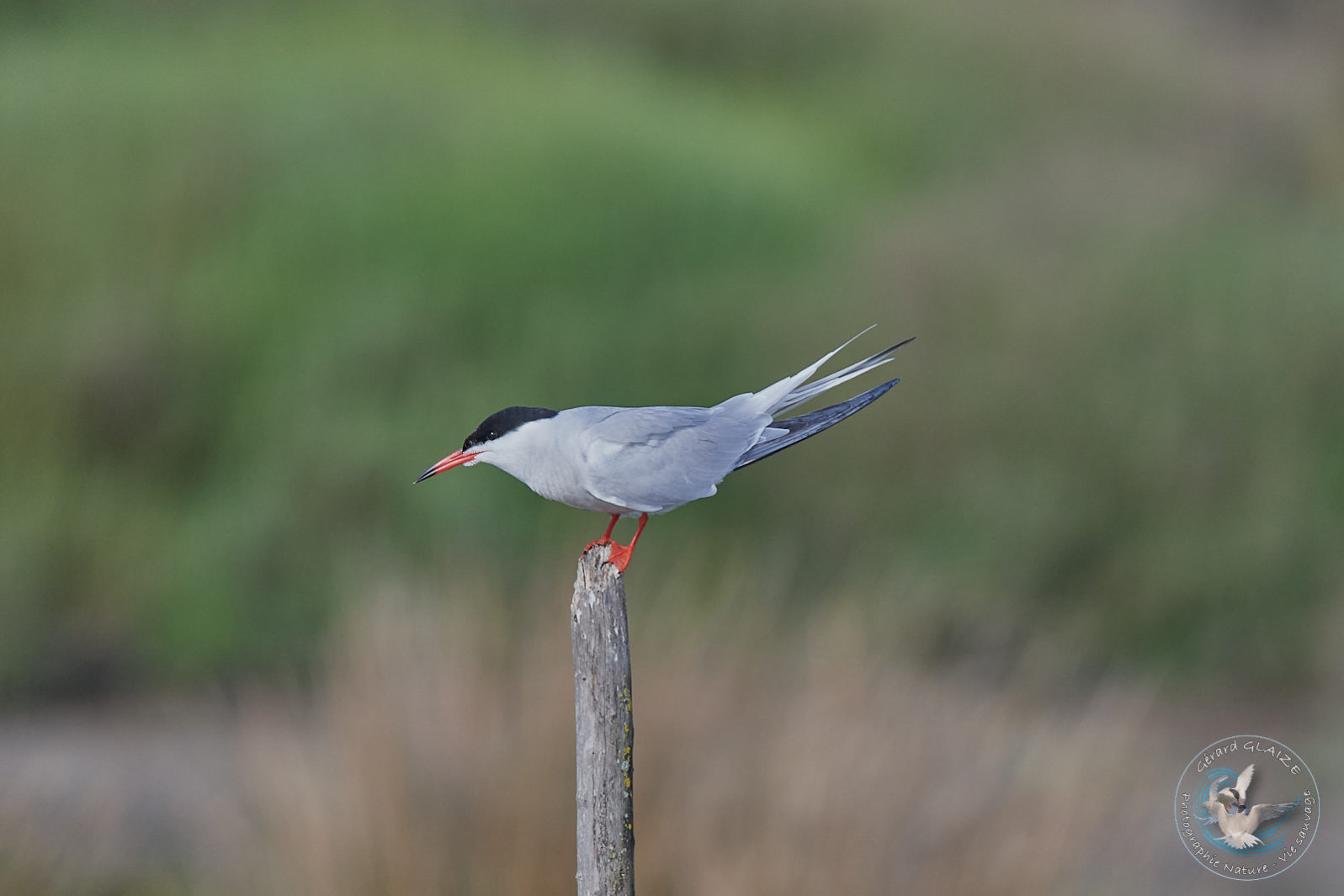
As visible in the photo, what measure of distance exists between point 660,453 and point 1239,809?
1.67 metres

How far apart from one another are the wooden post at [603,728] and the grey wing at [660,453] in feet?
0.70

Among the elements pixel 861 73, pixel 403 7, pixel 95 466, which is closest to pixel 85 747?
pixel 95 466

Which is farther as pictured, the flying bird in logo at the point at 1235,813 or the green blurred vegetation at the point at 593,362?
the green blurred vegetation at the point at 593,362

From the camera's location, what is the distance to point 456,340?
236 inches

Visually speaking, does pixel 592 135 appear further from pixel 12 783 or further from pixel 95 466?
pixel 12 783

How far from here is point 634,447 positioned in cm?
168

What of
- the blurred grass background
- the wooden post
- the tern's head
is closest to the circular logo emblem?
the blurred grass background

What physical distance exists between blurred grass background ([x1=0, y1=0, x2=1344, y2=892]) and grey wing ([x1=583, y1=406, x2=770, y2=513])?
1.74m

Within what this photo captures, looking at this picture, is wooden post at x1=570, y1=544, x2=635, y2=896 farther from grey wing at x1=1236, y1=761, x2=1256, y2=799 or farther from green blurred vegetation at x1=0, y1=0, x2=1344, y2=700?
green blurred vegetation at x1=0, y1=0, x2=1344, y2=700

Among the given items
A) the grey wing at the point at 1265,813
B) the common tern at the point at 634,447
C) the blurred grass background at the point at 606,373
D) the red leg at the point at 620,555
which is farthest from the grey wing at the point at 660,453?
the blurred grass background at the point at 606,373

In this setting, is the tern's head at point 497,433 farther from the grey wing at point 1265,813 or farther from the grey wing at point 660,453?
the grey wing at point 1265,813

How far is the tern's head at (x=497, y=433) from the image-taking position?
1.66 meters

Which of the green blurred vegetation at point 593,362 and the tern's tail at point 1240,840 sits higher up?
the green blurred vegetation at point 593,362

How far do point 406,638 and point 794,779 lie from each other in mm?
937
